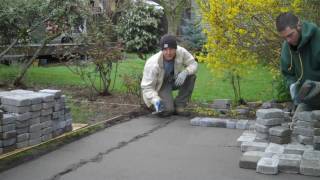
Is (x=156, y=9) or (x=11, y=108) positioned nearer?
(x=11, y=108)

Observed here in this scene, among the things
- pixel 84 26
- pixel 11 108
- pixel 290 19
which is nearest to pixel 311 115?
pixel 290 19

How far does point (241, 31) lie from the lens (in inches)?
322

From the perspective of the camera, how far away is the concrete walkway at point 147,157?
16.6ft

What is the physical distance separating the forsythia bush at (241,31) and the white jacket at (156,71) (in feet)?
1.71

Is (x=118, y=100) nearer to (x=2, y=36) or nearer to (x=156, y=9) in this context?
(x=2, y=36)

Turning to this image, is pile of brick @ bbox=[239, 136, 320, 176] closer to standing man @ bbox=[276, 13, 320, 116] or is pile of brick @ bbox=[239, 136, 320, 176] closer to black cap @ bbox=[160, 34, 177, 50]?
standing man @ bbox=[276, 13, 320, 116]

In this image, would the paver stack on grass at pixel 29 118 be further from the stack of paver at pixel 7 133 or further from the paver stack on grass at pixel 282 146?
the paver stack on grass at pixel 282 146

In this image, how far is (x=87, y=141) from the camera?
6488mm

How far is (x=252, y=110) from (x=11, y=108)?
399cm

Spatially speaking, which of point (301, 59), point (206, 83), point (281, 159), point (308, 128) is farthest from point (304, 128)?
point (206, 83)

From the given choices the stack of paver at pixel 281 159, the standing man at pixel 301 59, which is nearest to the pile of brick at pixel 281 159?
the stack of paver at pixel 281 159

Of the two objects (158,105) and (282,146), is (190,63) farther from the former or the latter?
(282,146)

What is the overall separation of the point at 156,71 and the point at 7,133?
296cm

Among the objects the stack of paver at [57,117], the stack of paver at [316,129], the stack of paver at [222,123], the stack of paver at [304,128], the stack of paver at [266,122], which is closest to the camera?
the stack of paver at [316,129]
